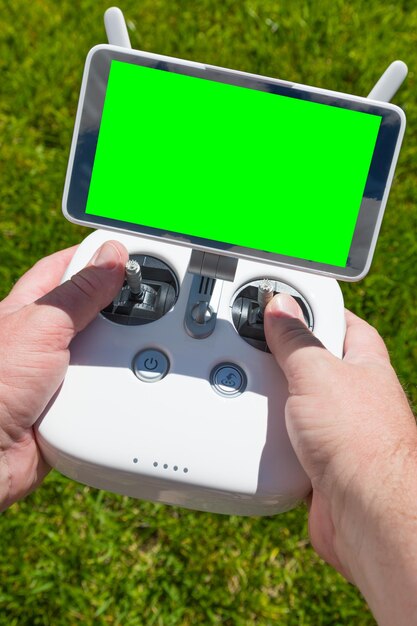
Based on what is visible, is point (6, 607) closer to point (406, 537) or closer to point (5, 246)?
point (5, 246)

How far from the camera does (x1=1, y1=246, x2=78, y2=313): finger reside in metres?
1.15

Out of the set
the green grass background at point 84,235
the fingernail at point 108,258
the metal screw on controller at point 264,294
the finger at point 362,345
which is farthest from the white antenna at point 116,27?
the green grass background at point 84,235

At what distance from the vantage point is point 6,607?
1471mm

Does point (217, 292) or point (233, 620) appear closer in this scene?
point (217, 292)

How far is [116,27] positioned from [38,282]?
0.49 metres

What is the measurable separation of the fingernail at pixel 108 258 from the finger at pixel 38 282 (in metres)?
0.20

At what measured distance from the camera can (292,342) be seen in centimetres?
98

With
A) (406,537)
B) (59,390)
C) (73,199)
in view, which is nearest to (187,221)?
(73,199)

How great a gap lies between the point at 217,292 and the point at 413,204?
97 cm

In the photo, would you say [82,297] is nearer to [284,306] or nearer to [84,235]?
[284,306]

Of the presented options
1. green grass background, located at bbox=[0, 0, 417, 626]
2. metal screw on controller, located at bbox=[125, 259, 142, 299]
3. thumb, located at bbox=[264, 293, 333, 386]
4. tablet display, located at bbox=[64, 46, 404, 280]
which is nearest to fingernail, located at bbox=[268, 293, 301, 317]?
thumb, located at bbox=[264, 293, 333, 386]

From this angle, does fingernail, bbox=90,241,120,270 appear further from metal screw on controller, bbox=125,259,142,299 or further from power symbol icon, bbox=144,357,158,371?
power symbol icon, bbox=144,357,158,371

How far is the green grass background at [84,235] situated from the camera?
1494mm

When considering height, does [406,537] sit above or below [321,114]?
below
